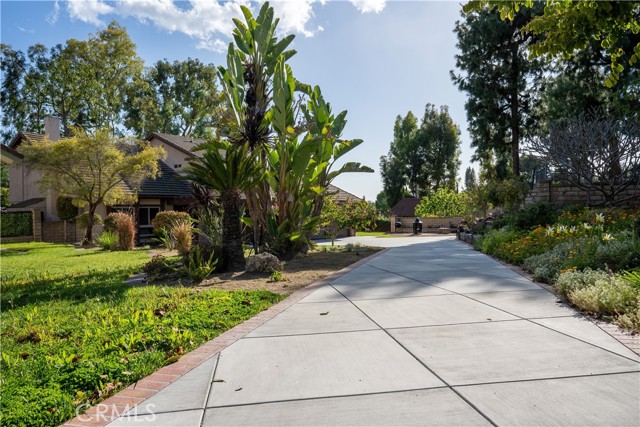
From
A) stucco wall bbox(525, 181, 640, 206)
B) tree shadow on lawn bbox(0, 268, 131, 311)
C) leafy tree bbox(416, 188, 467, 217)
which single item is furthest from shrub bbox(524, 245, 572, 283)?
leafy tree bbox(416, 188, 467, 217)

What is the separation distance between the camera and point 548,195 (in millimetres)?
16766

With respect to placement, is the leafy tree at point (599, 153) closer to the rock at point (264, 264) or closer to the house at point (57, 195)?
the rock at point (264, 264)

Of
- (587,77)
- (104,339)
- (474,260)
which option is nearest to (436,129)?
(587,77)

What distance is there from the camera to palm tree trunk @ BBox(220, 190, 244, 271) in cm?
1003

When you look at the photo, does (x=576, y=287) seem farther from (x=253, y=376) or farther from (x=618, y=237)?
(x=253, y=376)

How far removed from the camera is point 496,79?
26.3 m

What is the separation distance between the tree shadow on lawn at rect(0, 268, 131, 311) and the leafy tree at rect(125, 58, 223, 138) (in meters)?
35.5

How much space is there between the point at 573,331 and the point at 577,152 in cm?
1263

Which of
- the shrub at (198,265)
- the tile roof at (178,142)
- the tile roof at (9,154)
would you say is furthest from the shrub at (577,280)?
the tile roof at (178,142)

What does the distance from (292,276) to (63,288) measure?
441 centimetres

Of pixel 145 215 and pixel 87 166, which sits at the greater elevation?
pixel 87 166

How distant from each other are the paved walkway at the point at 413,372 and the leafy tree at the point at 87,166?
17863mm

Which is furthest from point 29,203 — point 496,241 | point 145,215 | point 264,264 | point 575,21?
point 575,21

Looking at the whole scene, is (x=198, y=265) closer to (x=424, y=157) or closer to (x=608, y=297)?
(x=608, y=297)
